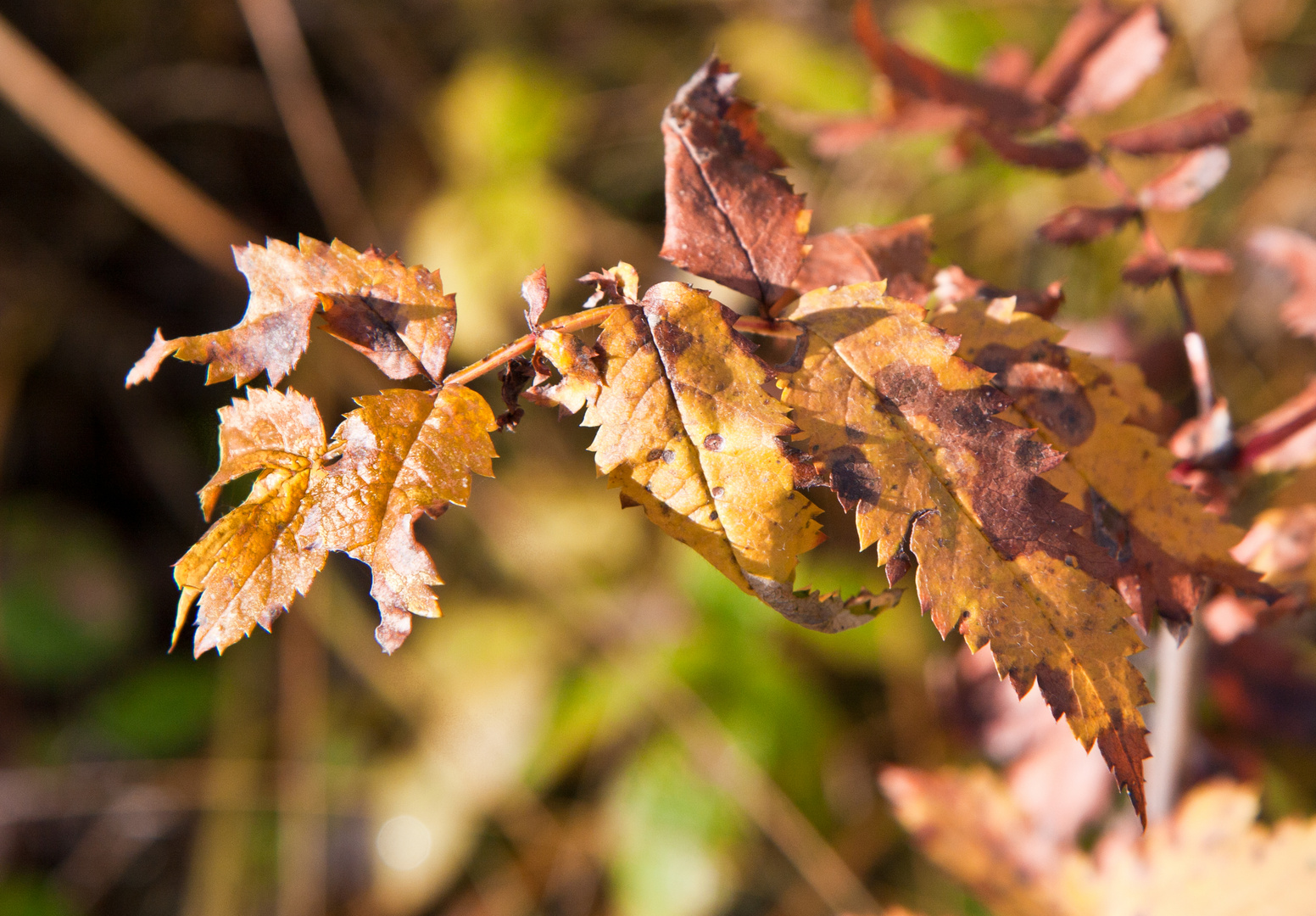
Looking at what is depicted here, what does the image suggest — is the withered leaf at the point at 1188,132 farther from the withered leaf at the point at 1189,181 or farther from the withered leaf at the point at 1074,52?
the withered leaf at the point at 1074,52

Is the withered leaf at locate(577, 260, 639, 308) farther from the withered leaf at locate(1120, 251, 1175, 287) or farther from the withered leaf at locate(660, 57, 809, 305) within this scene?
the withered leaf at locate(1120, 251, 1175, 287)

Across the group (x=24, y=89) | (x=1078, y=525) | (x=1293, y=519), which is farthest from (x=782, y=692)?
(x=24, y=89)

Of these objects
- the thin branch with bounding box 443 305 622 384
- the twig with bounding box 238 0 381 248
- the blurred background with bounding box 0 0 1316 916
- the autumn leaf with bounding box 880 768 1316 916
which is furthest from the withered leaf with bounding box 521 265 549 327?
the twig with bounding box 238 0 381 248

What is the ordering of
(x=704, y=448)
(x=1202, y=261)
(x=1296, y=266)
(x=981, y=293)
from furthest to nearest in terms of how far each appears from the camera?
(x=1296, y=266) → (x=1202, y=261) → (x=981, y=293) → (x=704, y=448)

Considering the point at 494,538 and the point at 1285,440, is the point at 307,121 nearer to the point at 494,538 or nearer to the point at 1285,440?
the point at 494,538

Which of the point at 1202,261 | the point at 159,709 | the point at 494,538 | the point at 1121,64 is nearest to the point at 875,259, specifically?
the point at 1202,261

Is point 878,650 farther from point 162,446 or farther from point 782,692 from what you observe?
point 162,446
